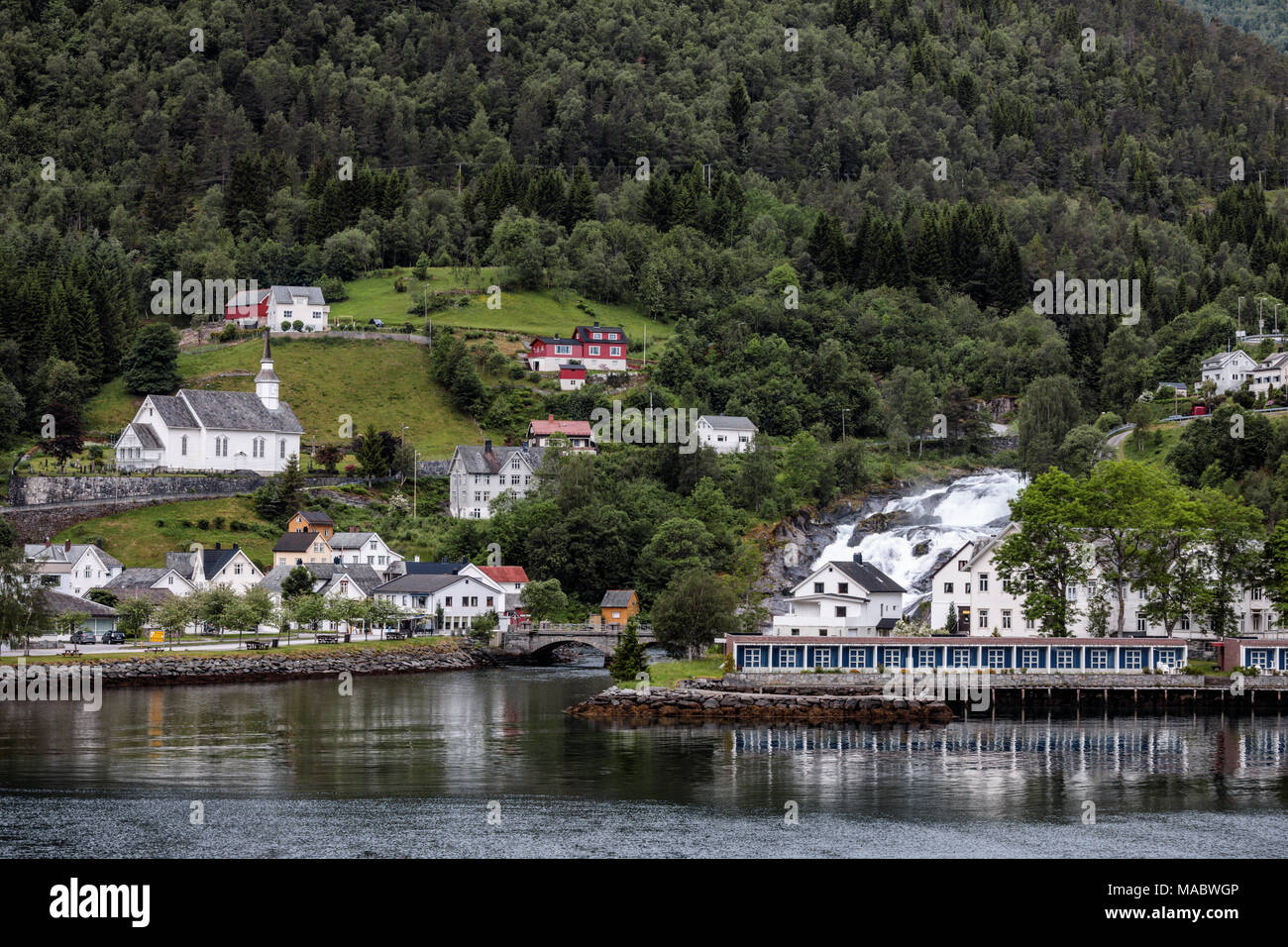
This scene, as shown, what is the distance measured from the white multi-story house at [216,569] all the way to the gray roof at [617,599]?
2412 centimetres

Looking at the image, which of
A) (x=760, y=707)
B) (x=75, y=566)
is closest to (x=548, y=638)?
(x=75, y=566)

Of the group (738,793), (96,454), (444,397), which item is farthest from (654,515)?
(738,793)

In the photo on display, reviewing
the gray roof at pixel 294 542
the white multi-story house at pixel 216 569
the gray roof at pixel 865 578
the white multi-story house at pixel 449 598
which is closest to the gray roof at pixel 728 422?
the white multi-story house at pixel 449 598

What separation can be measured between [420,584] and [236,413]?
101ft

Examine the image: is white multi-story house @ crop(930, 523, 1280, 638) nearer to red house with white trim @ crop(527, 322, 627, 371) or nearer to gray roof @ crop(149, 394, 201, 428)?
gray roof @ crop(149, 394, 201, 428)

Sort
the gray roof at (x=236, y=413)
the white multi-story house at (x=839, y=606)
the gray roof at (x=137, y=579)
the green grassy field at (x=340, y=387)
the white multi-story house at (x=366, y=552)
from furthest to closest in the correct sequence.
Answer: the green grassy field at (x=340, y=387) → the gray roof at (x=236, y=413) → the white multi-story house at (x=366, y=552) → the gray roof at (x=137, y=579) → the white multi-story house at (x=839, y=606)

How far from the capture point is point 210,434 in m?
135

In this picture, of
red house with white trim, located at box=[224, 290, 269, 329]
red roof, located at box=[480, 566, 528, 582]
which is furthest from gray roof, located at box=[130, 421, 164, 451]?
red house with white trim, located at box=[224, 290, 269, 329]

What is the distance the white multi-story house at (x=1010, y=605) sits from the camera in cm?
8856

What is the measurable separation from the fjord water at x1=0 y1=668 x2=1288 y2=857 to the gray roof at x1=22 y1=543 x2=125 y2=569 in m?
35.1

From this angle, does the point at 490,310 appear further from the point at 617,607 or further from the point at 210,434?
the point at 617,607

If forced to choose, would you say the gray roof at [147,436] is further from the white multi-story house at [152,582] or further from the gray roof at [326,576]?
the white multi-story house at [152,582]

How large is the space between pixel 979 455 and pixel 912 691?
258 feet
